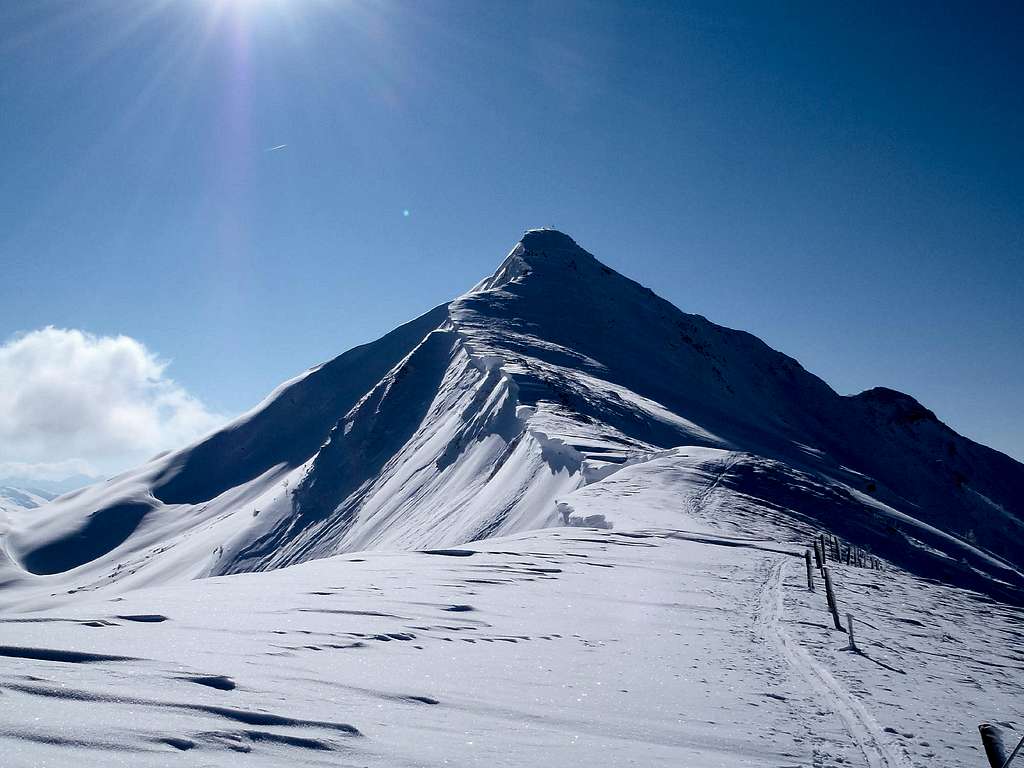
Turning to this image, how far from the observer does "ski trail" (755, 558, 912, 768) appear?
5.97 m

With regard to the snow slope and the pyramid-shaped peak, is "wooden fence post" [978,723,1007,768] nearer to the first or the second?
the snow slope

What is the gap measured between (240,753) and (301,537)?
175 feet

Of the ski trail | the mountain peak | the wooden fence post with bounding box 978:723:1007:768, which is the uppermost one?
the mountain peak

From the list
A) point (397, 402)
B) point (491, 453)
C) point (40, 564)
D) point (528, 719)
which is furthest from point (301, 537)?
point (528, 719)

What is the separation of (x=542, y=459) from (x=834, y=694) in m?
26.3

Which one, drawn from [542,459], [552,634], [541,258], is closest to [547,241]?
[541,258]

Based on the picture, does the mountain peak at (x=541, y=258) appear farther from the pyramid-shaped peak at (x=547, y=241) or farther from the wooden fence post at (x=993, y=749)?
the wooden fence post at (x=993, y=749)

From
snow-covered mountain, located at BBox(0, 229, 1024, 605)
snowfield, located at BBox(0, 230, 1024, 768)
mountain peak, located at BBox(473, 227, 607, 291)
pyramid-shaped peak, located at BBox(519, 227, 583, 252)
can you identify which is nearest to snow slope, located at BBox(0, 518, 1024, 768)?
snowfield, located at BBox(0, 230, 1024, 768)

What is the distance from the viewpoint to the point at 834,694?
7516 mm

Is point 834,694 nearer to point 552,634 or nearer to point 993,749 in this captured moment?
point 993,749

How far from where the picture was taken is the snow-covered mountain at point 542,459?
30.1 metres

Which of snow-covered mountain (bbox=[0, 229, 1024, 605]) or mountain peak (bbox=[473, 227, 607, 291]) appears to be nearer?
snow-covered mountain (bbox=[0, 229, 1024, 605])

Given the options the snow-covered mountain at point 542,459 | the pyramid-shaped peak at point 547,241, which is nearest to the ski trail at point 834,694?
the snow-covered mountain at point 542,459

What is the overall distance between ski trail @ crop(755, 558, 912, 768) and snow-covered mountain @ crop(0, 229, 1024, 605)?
10703 millimetres
